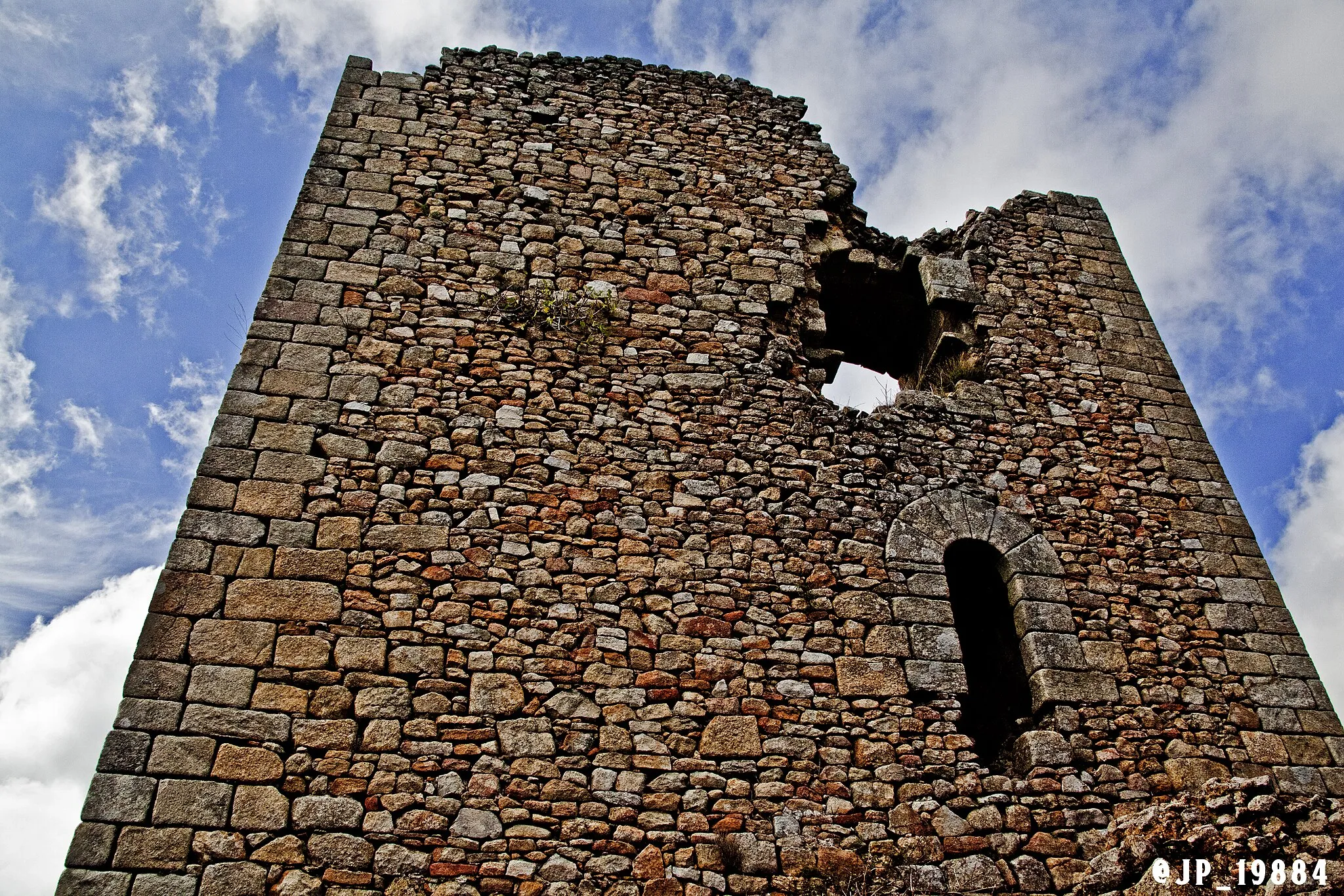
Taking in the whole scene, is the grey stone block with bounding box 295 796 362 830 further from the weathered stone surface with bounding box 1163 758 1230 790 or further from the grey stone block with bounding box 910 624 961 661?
the weathered stone surface with bounding box 1163 758 1230 790

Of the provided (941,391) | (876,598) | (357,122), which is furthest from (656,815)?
(357,122)

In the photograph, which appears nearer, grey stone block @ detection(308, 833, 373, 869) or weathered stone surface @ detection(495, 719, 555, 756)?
grey stone block @ detection(308, 833, 373, 869)

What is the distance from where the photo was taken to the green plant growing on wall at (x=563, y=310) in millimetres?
6539

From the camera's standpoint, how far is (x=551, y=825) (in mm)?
4699

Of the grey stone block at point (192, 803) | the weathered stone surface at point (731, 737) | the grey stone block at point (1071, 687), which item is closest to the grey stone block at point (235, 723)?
the grey stone block at point (192, 803)

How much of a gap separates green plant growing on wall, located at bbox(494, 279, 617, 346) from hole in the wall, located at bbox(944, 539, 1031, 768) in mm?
2854

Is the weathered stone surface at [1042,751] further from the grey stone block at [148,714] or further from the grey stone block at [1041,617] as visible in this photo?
the grey stone block at [148,714]

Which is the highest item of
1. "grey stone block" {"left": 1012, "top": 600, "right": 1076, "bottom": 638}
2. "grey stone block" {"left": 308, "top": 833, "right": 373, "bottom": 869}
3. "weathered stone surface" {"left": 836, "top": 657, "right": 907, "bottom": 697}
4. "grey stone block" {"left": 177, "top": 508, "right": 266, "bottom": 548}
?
"grey stone block" {"left": 177, "top": 508, "right": 266, "bottom": 548}

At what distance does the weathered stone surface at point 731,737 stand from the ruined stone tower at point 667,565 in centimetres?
2

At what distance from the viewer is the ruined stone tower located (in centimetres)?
467

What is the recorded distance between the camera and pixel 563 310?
21.7 ft

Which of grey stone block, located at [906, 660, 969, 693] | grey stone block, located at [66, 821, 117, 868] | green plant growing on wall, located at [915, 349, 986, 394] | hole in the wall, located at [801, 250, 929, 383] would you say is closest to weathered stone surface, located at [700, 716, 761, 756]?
grey stone block, located at [906, 660, 969, 693]

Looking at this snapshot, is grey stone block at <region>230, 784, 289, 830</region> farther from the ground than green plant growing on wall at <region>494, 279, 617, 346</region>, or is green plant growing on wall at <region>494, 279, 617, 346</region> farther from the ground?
green plant growing on wall at <region>494, 279, 617, 346</region>

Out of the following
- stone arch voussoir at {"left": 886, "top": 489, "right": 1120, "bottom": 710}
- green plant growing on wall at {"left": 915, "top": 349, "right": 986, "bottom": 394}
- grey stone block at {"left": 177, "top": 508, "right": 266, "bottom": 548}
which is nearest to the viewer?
grey stone block at {"left": 177, "top": 508, "right": 266, "bottom": 548}
